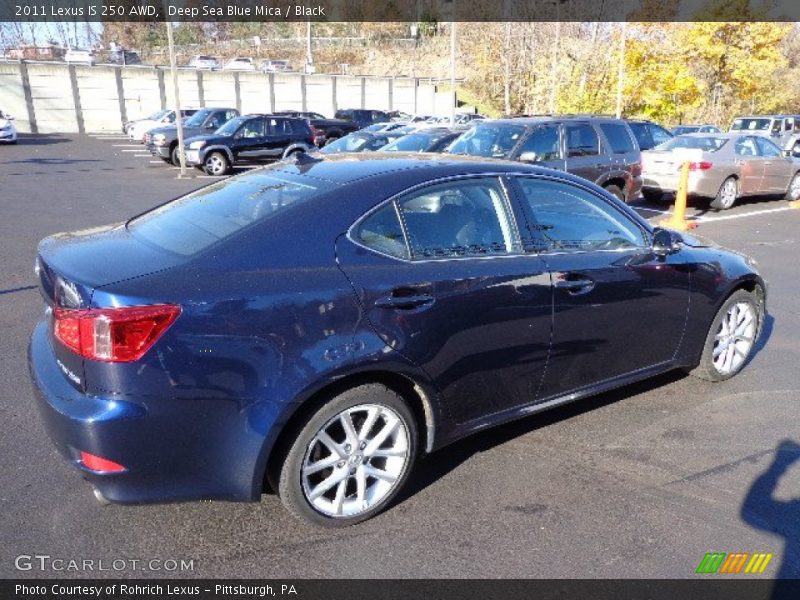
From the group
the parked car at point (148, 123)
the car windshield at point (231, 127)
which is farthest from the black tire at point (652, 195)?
the parked car at point (148, 123)

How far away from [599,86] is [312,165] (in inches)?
1275

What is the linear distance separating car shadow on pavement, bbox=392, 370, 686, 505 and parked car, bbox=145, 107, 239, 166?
1927 centimetres

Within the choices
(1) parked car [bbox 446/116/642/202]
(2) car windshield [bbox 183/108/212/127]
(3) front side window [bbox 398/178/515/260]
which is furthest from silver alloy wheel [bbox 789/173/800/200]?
(2) car windshield [bbox 183/108/212/127]

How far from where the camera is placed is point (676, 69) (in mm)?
29922

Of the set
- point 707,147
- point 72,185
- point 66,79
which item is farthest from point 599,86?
point 66,79

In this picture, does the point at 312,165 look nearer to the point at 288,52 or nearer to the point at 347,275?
the point at 347,275

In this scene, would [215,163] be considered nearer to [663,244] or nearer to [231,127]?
[231,127]

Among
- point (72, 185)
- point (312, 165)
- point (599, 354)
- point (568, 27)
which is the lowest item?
point (72, 185)

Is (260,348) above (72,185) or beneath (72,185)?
above

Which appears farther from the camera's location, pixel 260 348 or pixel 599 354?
pixel 599 354

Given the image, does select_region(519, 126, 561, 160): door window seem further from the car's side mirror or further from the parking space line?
the car's side mirror

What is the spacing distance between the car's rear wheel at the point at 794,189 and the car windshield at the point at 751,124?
10883 mm

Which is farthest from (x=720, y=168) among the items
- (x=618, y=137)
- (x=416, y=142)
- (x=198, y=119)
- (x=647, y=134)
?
(x=198, y=119)

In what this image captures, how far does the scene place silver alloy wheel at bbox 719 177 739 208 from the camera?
12859 mm
